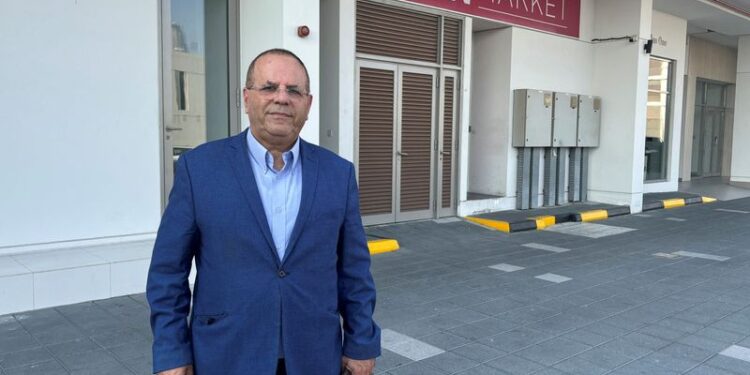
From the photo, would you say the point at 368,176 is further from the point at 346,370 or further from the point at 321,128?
the point at 346,370

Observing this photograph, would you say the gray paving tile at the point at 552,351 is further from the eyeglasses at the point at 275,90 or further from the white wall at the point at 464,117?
the white wall at the point at 464,117

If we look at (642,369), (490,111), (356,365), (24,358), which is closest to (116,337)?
(24,358)

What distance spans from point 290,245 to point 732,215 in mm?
11979

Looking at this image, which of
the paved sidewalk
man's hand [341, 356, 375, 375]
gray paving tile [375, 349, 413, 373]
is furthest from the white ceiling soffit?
man's hand [341, 356, 375, 375]

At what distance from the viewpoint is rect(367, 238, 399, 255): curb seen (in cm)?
738

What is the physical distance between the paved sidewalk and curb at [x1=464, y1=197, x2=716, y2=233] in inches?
38.3

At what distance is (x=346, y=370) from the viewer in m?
2.14

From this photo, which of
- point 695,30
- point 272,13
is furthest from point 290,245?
point 695,30

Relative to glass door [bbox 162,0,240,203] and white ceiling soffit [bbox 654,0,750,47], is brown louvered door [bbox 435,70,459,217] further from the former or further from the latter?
white ceiling soffit [bbox 654,0,750,47]

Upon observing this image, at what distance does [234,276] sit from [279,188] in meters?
0.32

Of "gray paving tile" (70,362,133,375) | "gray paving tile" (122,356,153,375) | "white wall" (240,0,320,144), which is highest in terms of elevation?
"white wall" (240,0,320,144)

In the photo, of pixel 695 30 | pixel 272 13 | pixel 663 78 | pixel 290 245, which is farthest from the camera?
pixel 695 30

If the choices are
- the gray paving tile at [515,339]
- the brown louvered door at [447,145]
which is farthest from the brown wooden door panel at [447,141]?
the gray paving tile at [515,339]

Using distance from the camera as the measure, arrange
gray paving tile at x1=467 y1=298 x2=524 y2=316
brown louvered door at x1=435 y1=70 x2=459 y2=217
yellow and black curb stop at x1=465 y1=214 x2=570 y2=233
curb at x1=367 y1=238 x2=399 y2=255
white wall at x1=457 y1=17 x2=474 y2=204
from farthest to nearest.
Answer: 1. white wall at x1=457 y1=17 x2=474 y2=204
2. brown louvered door at x1=435 y1=70 x2=459 y2=217
3. yellow and black curb stop at x1=465 y1=214 x2=570 y2=233
4. curb at x1=367 y1=238 x2=399 y2=255
5. gray paving tile at x1=467 y1=298 x2=524 y2=316
